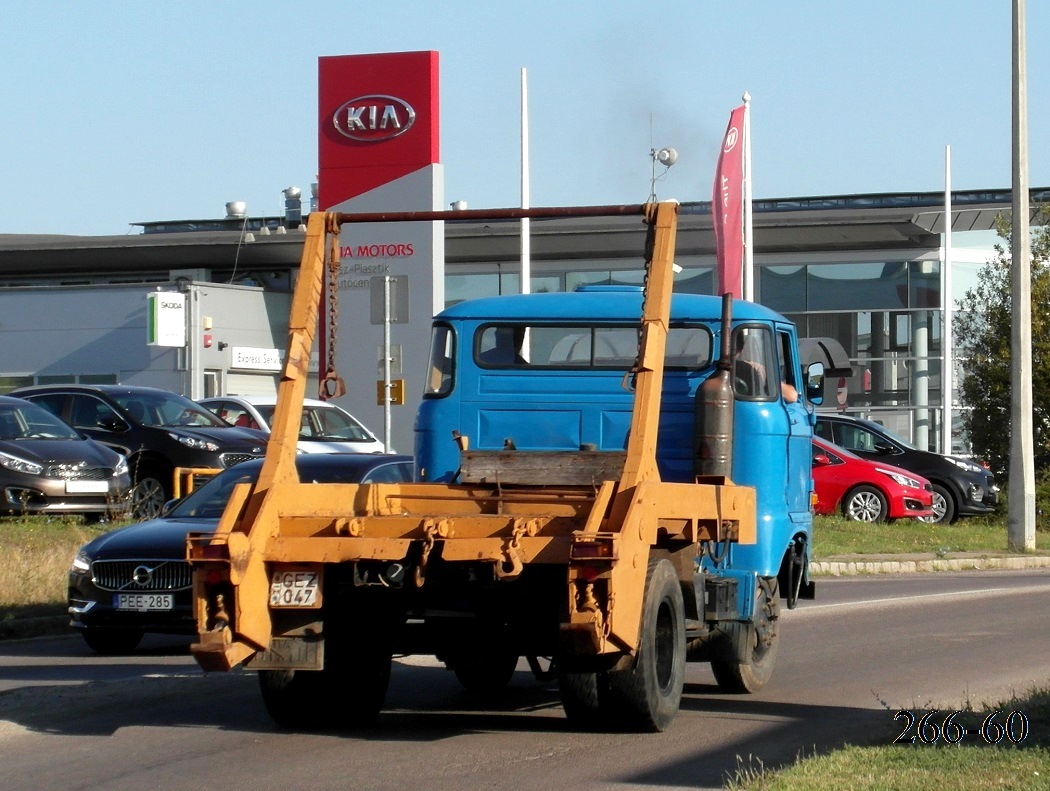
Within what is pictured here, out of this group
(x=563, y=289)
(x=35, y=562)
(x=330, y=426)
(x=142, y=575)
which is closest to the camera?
(x=142, y=575)

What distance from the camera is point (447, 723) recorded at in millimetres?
9234

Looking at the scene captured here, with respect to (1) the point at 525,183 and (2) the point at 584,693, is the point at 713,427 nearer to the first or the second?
(2) the point at 584,693

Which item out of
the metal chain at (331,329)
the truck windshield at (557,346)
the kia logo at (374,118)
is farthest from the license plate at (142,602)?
the kia logo at (374,118)

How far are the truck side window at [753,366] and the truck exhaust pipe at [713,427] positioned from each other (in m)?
0.35

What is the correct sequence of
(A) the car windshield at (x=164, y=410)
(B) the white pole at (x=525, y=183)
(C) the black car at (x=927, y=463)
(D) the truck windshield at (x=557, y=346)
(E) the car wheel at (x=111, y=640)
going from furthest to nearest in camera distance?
1. (B) the white pole at (x=525, y=183)
2. (C) the black car at (x=927, y=463)
3. (A) the car windshield at (x=164, y=410)
4. (E) the car wheel at (x=111, y=640)
5. (D) the truck windshield at (x=557, y=346)

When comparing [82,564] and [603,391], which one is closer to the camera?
[603,391]

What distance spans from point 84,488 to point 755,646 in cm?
1099

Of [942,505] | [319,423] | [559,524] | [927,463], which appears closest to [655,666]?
[559,524]

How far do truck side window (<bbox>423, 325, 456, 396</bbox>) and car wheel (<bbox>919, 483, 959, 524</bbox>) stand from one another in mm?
20363

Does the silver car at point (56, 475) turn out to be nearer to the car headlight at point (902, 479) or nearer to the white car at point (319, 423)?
the white car at point (319, 423)

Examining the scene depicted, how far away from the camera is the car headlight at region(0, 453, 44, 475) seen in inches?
747

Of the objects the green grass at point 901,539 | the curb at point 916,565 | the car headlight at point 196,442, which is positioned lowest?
the curb at point 916,565

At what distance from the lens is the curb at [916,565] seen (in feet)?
71.4

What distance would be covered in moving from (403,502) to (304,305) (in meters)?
1.25
